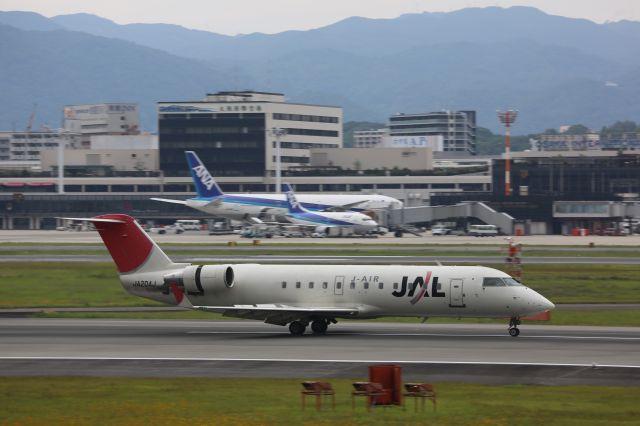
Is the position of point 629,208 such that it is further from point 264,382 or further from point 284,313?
point 264,382

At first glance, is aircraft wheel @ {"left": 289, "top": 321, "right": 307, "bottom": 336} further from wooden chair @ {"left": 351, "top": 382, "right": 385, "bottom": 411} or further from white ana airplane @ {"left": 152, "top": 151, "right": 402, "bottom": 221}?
white ana airplane @ {"left": 152, "top": 151, "right": 402, "bottom": 221}

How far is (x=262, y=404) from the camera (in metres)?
29.5

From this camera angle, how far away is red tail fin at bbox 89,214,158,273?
156ft

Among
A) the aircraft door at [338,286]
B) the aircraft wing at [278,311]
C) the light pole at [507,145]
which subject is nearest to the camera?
the aircraft wing at [278,311]

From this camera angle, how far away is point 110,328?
4794 cm

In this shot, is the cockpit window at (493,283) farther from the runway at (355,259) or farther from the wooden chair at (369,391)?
the runway at (355,259)

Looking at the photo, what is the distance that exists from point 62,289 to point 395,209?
88.8 meters

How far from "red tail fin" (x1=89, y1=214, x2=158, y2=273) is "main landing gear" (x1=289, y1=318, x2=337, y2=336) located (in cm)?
760

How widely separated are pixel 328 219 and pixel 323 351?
92363 millimetres

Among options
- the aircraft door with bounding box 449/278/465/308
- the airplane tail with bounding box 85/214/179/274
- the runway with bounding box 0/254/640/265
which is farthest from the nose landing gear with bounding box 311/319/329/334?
the runway with bounding box 0/254/640/265

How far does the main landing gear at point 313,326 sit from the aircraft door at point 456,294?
18.1 ft

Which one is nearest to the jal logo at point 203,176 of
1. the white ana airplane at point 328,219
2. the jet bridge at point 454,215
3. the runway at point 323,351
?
the white ana airplane at point 328,219

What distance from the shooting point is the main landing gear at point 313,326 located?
45.6 meters

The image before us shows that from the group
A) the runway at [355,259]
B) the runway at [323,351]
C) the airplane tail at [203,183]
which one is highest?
the airplane tail at [203,183]
